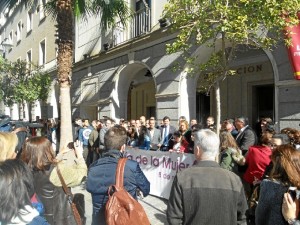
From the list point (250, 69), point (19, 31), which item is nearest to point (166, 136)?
point (250, 69)

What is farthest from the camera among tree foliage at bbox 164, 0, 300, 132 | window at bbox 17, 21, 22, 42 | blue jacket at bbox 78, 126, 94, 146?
window at bbox 17, 21, 22, 42

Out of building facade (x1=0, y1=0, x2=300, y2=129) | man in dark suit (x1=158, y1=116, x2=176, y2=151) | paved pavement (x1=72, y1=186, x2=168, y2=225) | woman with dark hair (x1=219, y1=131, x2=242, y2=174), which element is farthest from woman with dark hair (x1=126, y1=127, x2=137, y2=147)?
woman with dark hair (x1=219, y1=131, x2=242, y2=174)

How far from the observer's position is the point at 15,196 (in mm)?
2072

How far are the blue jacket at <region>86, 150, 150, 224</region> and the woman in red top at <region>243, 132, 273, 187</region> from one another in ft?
8.11

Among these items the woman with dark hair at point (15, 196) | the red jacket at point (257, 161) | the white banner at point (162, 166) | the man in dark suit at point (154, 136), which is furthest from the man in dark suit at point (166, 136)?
the woman with dark hair at point (15, 196)

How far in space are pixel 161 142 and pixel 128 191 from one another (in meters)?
6.38

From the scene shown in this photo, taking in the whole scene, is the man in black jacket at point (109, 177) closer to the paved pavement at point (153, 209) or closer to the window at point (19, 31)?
the paved pavement at point (153, 209)

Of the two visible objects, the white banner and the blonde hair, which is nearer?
the blonde hair

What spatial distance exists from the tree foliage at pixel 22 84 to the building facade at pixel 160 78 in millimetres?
2019

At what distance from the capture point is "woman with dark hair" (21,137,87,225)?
3.49m

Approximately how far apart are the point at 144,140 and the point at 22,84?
12678mm

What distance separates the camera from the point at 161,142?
31.5 ft

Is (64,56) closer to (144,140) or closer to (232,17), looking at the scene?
(144,140)

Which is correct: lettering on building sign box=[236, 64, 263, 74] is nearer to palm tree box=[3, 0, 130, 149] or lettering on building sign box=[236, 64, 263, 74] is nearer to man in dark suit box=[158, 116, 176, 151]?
man in dark suit box=[158, 116, 176, 151]
